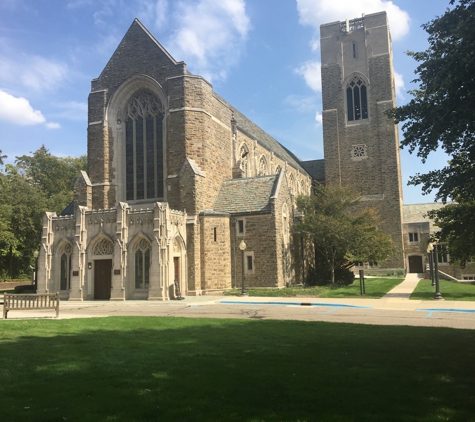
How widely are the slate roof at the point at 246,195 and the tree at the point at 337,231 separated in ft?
9.66

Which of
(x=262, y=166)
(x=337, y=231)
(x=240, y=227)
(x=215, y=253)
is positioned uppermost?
(x=262, y=166)

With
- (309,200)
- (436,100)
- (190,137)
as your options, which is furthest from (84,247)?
(436,100)

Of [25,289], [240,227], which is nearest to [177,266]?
[240,227]

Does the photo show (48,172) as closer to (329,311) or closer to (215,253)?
(215,253)

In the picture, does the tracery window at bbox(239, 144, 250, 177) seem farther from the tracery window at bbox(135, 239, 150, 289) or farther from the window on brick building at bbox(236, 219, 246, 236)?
the tracery window at bbox(135, 239, 150, 289)

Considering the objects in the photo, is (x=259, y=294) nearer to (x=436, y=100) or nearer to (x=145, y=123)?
(x=145, y=123)

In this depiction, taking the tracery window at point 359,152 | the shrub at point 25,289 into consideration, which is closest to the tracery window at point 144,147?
the shrub at point 25,289

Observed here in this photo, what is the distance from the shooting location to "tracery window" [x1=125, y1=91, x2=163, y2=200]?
100 feet

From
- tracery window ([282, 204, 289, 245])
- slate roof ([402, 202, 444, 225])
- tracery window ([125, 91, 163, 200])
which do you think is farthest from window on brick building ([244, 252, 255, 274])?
slate roof ([402, 202, 444, 225])

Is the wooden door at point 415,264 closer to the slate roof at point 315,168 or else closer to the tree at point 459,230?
the slate roof at point 315,168

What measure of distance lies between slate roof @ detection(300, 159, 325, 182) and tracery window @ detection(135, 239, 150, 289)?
119 ft

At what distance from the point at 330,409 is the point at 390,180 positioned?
155 ft

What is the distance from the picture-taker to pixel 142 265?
25141 mm

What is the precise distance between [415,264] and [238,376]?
47.5 m
